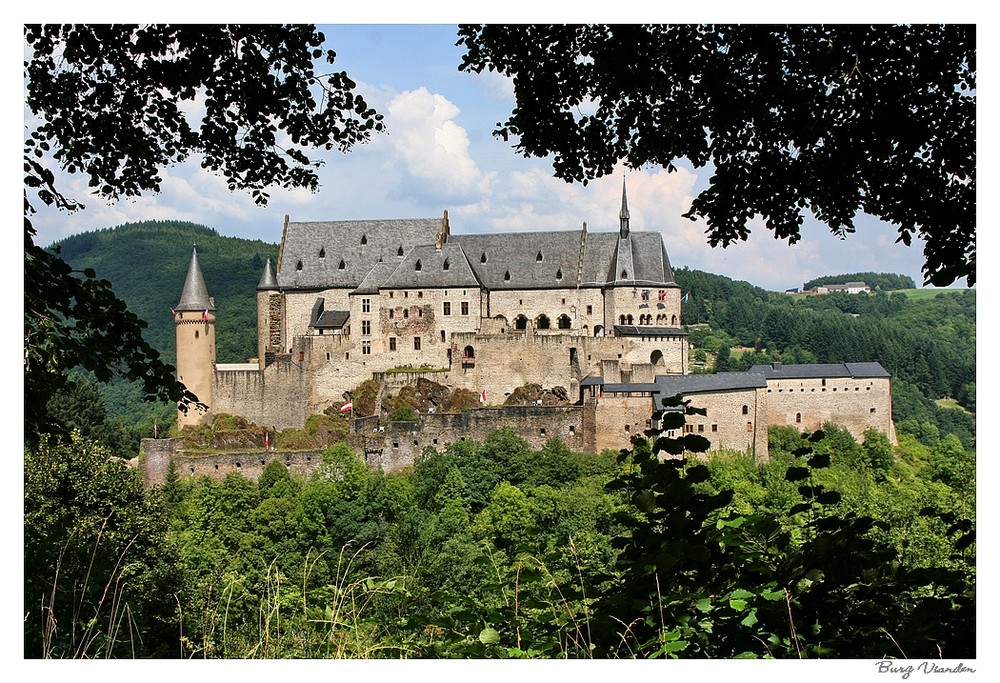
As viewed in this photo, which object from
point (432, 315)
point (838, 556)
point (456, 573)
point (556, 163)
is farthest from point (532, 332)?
point (838, 556)

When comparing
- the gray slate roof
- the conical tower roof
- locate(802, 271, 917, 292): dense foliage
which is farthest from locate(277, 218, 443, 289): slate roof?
locate(802, 271, 917, 292): dense foliage

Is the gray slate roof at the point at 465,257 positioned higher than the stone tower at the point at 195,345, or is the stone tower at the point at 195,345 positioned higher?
the gray slate roof at the point at 465,257

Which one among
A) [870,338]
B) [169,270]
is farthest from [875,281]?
[169,270]

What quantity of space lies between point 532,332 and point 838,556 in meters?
33.5

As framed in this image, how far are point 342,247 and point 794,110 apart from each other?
38.5 meters

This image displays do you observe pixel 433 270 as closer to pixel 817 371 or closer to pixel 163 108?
pixel 817 371

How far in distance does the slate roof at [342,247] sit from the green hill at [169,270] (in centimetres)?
1715

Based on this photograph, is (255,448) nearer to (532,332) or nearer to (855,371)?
(532,332)

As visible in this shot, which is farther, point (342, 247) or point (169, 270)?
point (169, 270)

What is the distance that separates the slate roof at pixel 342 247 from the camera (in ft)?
142

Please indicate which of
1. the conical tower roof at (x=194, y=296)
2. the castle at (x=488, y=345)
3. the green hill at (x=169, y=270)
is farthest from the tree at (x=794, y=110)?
the green hill at (x=169, y=270)

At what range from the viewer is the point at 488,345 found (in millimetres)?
38750

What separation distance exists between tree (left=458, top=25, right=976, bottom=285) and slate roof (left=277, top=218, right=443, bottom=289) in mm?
35862

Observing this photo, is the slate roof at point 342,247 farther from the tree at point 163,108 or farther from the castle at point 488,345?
the tree at point 163,108
